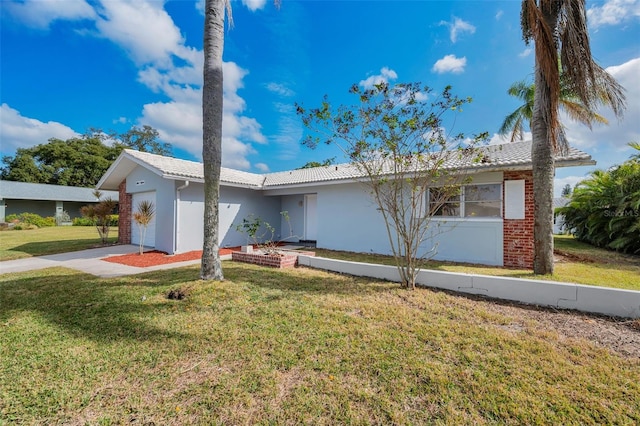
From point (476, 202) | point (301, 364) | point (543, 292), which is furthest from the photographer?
point (476, 202)

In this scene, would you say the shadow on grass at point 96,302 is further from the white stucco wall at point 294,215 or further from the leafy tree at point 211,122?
the white stucco wall at point 294,215

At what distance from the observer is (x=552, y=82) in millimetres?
6582

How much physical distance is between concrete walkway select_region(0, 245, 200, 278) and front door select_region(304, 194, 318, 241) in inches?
269

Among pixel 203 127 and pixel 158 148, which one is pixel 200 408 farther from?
pixel 158 148

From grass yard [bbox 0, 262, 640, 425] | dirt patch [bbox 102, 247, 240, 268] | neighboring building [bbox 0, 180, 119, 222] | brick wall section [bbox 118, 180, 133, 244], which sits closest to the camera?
grass yard [bbox 0, 262, 640, 425]

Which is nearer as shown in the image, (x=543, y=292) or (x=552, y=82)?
(x=543, y=292)

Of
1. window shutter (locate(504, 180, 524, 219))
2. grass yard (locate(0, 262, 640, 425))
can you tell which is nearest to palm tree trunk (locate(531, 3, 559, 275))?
window shutter (locate(504, 180, 524, 219))

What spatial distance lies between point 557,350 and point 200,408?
14.5 feet

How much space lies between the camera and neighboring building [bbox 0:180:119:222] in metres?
27.2

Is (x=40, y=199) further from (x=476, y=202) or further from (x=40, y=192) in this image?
(x=476, y=202)

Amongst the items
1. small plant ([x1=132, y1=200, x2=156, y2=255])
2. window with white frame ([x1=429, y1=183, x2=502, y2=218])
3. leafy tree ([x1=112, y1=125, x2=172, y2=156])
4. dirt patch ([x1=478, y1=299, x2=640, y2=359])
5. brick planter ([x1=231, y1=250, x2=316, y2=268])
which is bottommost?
dirt patch ([x1=478, y1=299, x2=640, y2=359])

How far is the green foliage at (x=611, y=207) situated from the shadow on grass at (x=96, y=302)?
52.2 ft

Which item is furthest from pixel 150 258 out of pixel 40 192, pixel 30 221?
pixel 40 192

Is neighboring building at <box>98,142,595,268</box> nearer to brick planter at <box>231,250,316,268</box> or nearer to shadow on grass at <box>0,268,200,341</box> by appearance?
brick planter at <box>231,250,316,268</box>
